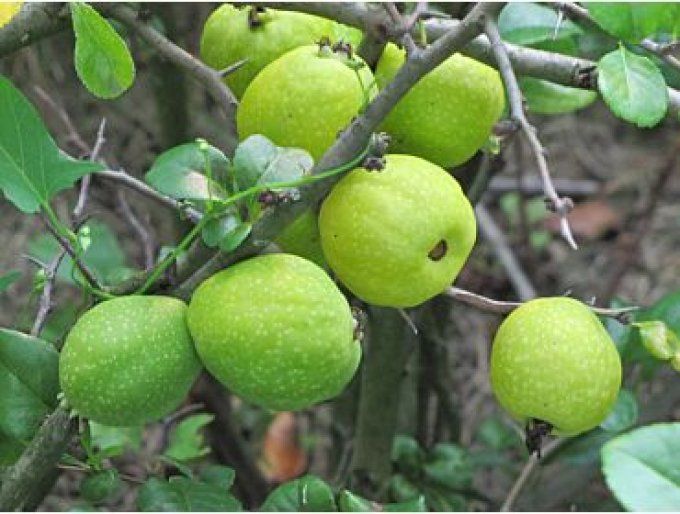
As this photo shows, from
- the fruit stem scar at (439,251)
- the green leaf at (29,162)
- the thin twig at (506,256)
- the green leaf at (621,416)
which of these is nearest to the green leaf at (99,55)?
the green leaf at (29,162)

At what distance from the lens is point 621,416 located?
107 cm

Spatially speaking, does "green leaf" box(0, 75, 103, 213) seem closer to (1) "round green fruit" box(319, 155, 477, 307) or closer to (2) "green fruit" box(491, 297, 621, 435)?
(1) "round green fruit" box(319, 155, 477, 307)

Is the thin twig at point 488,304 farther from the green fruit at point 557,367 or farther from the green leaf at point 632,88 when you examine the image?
the green leaf at point 632,88

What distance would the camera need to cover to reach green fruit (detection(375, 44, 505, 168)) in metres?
0.77

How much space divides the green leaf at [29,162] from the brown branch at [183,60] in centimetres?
12

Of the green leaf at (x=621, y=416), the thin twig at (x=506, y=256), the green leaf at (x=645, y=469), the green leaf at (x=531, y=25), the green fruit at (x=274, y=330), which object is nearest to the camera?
the green leaf at (x=645, y=469)

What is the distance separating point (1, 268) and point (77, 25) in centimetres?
122

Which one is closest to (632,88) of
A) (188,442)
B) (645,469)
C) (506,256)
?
(645,469)

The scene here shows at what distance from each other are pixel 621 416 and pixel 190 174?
53 centimetres

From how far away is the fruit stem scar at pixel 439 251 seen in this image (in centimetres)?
74

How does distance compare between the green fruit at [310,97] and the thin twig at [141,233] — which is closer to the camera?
the green fruit at [310,97]

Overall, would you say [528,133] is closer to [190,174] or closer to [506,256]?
[190,174]

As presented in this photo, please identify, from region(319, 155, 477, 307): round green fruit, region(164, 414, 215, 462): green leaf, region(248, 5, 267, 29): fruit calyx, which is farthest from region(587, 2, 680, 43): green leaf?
region(164, 414, 215, 462): green leaf

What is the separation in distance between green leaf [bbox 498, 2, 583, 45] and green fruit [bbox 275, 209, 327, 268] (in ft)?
0.97
